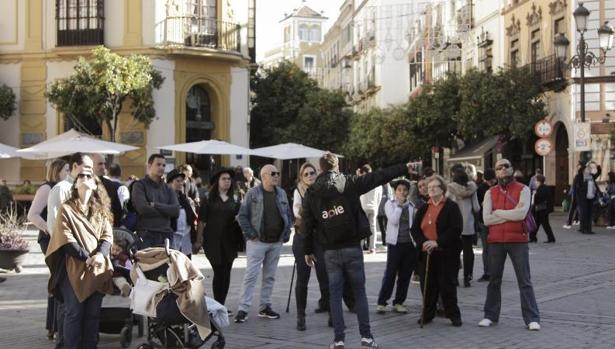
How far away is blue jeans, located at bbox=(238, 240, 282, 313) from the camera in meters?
10.3

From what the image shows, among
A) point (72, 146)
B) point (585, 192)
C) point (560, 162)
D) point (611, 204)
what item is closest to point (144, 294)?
point (72, 146)

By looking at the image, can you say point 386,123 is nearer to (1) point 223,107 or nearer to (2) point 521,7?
(2) point 521,7

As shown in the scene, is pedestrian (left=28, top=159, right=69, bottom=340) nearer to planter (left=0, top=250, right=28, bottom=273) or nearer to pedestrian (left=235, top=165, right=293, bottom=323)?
pedestrian (left=235, top=165, right=293, bottom=323)

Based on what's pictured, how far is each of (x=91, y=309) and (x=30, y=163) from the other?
27239 mm

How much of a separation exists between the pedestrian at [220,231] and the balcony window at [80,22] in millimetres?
23159

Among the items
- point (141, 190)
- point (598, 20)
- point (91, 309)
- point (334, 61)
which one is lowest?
point (91, 309)

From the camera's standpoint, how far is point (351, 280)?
851 centimetres

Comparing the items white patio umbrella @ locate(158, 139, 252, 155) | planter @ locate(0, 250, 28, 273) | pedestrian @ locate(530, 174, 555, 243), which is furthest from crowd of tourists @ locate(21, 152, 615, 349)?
white patio umbrella @ locate(158, 139, 252, 155)

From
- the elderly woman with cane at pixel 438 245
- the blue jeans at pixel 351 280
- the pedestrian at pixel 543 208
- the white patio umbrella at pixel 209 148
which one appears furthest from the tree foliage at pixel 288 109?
the blue jeans at pixel 351 280

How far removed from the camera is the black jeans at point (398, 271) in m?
10.8

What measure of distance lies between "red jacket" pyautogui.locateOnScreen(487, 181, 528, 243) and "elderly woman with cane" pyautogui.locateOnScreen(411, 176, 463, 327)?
0.50 meters

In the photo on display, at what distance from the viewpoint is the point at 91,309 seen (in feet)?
24.1

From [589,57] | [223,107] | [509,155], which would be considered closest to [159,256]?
[589,57]

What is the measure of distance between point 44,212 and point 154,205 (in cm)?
117
